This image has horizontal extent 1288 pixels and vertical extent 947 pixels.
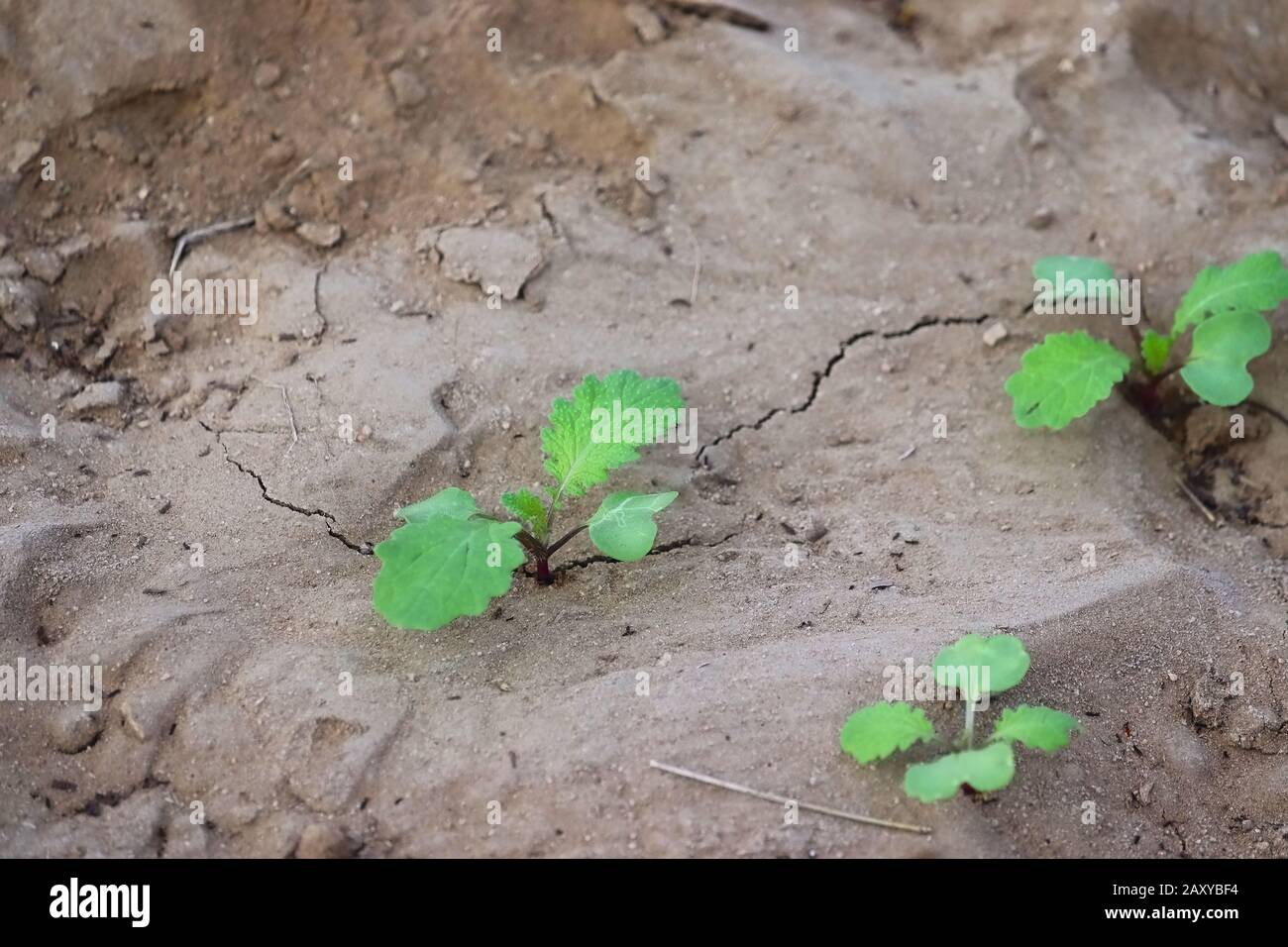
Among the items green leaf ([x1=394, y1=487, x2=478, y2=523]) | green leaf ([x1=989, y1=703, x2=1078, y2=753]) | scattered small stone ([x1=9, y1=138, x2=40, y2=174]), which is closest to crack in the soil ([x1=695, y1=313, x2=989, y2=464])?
green leaf ([x1=394, y1=487, x2=478, y2=523])

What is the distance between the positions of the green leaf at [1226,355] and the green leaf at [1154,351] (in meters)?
0.07

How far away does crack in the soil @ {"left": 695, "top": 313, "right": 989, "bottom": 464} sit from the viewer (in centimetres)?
371

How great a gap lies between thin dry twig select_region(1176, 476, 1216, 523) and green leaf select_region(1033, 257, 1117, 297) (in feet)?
2.11

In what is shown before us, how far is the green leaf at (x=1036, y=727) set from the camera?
268 cm

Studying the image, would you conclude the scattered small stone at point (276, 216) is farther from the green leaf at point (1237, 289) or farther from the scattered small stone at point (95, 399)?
the green leaf at point (1237, 289)

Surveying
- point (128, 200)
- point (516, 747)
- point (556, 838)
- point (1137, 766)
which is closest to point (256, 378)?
point (128, 200)

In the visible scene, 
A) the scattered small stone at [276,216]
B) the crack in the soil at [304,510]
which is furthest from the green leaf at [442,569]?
the scattered small stone at [276,216]

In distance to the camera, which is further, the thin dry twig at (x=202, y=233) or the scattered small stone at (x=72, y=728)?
the thin dry twig at (x=202, y=233)

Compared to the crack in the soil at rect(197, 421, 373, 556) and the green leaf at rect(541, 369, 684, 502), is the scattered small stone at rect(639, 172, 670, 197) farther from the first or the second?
the crack in the soil at rect(197, 421, 373, 556)

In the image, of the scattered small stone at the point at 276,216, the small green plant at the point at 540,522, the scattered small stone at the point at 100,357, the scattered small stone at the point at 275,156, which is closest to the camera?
the small green plant at the point at 540,522

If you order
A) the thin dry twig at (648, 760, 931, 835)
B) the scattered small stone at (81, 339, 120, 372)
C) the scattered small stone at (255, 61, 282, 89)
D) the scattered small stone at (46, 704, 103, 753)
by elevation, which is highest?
the scattered small stone at (255, 61, 282, 89)

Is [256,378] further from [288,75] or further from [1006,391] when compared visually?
[1006,391]
